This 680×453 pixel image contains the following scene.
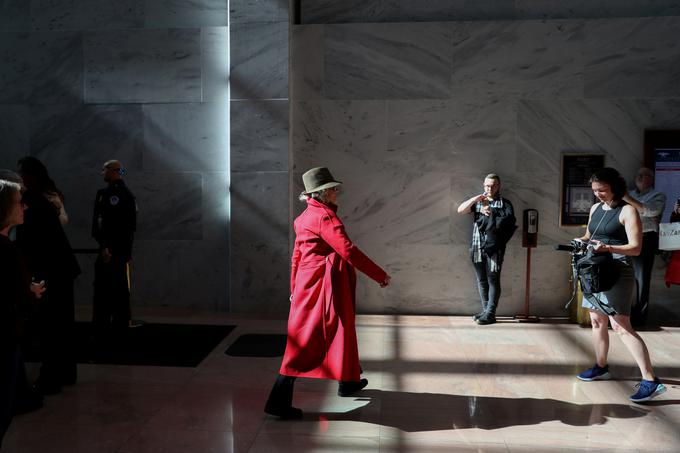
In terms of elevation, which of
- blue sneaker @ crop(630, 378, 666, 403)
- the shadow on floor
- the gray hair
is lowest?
the shadow on floor

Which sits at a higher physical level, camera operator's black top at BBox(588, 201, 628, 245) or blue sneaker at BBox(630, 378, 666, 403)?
camera operator's black top at BBox(588, 201, 628, 245)

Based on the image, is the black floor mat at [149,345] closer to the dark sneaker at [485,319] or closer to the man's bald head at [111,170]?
the man's bald head at [111,170]

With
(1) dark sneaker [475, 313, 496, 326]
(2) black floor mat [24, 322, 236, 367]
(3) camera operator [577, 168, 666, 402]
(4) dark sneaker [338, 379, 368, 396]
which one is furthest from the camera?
(1) dark sneaker [475, 313, 496, 326]

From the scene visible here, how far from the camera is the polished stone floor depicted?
4066 mm

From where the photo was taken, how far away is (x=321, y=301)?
4301mm

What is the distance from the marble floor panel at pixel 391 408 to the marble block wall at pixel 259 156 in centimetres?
156

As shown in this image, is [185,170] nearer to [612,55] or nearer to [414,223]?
[414,223]

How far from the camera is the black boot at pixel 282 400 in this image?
439 cm

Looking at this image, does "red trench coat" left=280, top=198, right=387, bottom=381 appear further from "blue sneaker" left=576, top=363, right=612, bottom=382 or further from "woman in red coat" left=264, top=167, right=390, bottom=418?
"blue sneaker" left=576, top=363, right=612, bottom=382

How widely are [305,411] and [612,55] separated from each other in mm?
5858

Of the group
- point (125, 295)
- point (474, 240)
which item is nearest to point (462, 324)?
point (474, 240)

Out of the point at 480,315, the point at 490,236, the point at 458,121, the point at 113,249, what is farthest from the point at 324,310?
Answer: the point at 458,121

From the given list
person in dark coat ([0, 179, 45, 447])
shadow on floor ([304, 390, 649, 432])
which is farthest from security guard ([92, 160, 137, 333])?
person in dark coat ([0, 179, 45, 447])

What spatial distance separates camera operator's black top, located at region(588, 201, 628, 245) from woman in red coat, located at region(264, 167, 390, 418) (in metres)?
1.88
